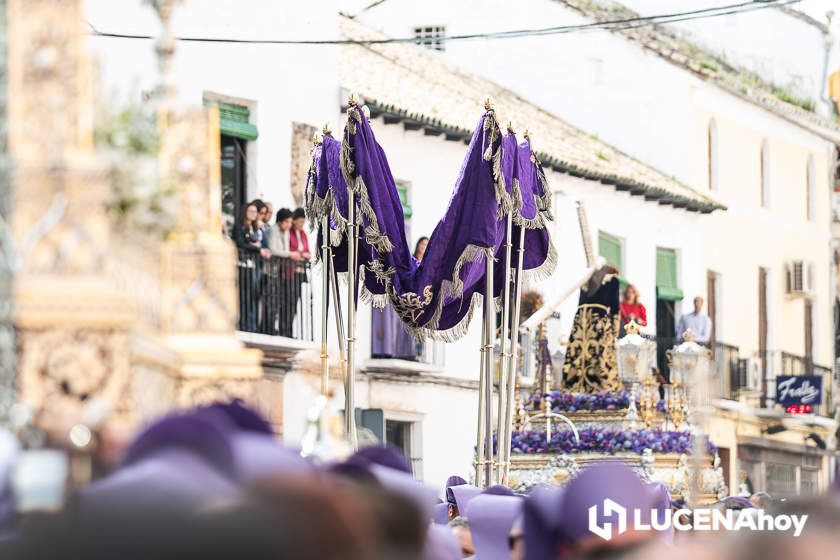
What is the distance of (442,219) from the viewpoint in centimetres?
1266

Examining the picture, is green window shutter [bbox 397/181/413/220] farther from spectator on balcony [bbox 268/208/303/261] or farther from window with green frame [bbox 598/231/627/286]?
window with green frame [bbox 598/231/627/286]

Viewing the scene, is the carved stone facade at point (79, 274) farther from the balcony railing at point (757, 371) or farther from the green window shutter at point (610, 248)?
the green window shutter at point (610, 248)

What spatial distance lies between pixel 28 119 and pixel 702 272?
2782 centimetres

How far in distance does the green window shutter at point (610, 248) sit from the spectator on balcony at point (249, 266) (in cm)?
921

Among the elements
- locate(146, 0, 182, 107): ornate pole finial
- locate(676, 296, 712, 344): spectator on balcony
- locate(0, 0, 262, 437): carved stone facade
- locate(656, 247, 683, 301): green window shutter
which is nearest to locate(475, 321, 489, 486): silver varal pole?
locate(146, 0, 182, 107): ornate pole finial

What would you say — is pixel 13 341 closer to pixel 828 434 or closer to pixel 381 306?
pixel 381 306

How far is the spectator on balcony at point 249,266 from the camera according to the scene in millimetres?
19141

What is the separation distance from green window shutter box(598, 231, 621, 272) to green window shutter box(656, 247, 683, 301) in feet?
4.18

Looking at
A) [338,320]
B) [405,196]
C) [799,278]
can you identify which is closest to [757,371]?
[799,278]

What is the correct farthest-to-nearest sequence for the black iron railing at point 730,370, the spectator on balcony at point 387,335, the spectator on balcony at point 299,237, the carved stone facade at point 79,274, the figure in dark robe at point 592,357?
1. the black iron railing at point 730,370
2. the spectator on balcony at point 387,335
3. the spectator on balcony at point 299,237
4. the figure in dark robe at point 592,357
5. the carved stone facade at point 79,274

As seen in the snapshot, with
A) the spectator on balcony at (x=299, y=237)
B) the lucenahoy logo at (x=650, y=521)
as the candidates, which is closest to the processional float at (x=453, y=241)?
the lucenahoy logo at (x=650, y=521)

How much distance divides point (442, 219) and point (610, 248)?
15985 millimetres

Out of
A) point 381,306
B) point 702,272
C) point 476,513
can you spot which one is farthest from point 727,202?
point 476,513

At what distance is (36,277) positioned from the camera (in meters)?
3.74
